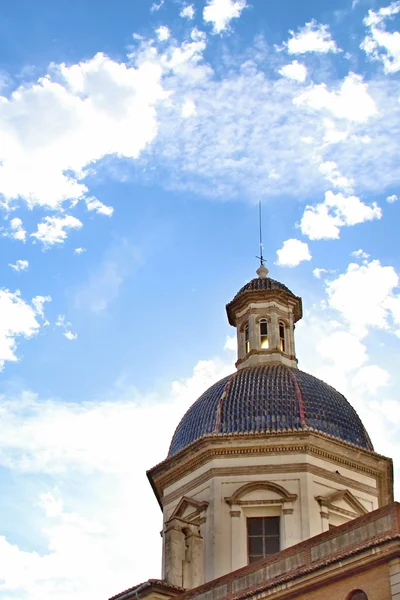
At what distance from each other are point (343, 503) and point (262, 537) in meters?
2.66

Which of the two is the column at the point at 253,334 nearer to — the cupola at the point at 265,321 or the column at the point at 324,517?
the cupola at the point at 265,321

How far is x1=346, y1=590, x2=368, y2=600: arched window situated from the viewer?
55.2ft

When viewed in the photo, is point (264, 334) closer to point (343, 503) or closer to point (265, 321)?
point (265, 321)

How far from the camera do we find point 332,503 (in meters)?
26.0

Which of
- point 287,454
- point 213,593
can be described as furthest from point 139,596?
point 287,454

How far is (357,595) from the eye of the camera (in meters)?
17.0

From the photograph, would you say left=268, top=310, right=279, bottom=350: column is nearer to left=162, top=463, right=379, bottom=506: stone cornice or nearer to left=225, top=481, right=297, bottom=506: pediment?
left=162, top=463, right=379, bottom=506: stone cornice

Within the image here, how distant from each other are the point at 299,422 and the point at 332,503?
8.55 ft

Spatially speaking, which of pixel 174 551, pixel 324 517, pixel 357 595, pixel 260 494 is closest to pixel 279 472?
pixel 260 494

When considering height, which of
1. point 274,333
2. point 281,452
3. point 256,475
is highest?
point 274,333

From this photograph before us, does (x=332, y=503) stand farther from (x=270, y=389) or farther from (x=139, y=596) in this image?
(x=139, y=596)

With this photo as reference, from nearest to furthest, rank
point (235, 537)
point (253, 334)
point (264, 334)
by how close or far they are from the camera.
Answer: point (235, 537), point (253, 334), point (264, 334)

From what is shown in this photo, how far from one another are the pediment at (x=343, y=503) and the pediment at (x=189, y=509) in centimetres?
336

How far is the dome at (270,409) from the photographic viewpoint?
2744 centimetres
